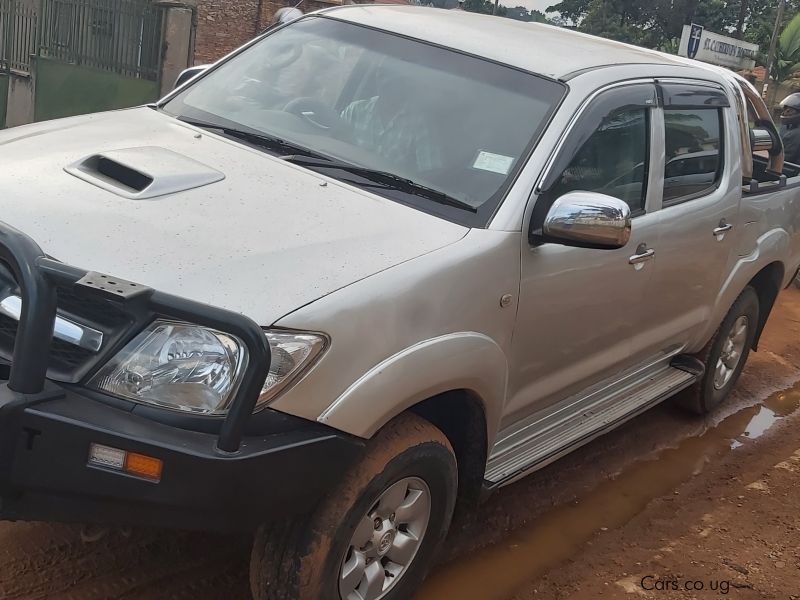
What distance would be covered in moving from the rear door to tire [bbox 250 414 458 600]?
1.70 metres

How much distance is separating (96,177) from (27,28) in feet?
31.8

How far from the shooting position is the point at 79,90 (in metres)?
11.4

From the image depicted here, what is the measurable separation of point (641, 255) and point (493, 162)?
0.94 m

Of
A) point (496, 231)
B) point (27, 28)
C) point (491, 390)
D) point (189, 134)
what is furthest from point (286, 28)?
point (27, 28)

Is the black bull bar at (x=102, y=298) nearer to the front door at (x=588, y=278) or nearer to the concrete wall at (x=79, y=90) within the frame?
the front door at (x=588, y=278)

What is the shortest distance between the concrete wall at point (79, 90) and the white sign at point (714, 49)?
15413mm

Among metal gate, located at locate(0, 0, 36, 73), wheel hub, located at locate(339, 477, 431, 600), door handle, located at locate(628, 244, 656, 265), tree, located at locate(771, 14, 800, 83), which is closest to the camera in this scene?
wheel hub, located at locate(339, 477, 431, 600)

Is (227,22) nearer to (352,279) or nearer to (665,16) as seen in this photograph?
(352,279)

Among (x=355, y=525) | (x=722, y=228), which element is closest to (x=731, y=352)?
(x=722, y=228)

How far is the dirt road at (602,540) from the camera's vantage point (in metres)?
3.16

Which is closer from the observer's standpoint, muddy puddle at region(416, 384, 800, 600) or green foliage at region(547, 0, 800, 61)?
muddy puddle at region(416, 384, 800, 600)

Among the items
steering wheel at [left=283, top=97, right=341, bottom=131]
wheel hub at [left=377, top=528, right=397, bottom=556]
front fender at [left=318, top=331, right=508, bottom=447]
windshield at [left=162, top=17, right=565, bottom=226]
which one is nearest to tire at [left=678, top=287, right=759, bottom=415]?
windshield at [left=162, top=17, right=565, bottom=226]

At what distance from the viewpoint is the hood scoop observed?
282cm

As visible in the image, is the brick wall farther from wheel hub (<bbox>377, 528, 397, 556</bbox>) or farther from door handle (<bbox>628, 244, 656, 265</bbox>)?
wheel hub (<bbox>377, 528, 397, 556</bbox>)
